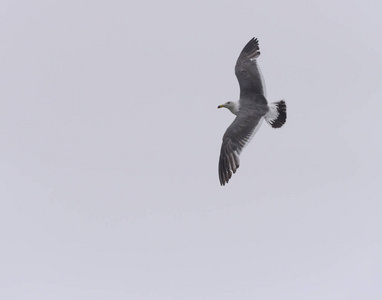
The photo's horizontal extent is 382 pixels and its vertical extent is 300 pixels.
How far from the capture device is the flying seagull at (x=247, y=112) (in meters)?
21.3

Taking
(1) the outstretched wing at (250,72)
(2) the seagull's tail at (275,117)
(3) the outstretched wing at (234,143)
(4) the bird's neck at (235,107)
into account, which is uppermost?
(1) the outstretched wing at (250,72)

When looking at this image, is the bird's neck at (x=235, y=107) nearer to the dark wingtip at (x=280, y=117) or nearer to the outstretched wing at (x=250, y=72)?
the outstretched wing at (x=250, y=72)

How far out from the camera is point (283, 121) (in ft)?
74.7

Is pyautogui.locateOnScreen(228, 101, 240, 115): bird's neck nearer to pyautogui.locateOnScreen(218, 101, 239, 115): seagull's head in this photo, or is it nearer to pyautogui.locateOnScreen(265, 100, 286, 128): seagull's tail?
pyautogui.locateOnScreen(218, 101, 239, 115): seagull's head

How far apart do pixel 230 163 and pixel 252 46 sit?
5.46m

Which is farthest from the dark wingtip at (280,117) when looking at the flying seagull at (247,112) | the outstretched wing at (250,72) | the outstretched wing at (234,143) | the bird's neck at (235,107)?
the bird's neck at (235,107)

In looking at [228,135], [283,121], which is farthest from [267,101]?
[228,135]

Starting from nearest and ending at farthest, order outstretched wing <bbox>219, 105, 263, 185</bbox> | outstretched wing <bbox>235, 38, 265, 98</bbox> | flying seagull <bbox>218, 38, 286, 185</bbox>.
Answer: outstretched wing <bbox>219, 105, 263, 185</bbox> → flying seagull <bbox>218, 38, 286, 185</bbox> → outstretched wing <bbox>235, 38, 265, 98</bbox>

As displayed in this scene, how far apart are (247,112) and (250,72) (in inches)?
82.7

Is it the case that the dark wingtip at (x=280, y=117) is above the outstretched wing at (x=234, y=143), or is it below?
above

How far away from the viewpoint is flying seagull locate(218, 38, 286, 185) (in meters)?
21.3

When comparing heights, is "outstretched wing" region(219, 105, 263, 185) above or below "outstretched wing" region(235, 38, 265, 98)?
below

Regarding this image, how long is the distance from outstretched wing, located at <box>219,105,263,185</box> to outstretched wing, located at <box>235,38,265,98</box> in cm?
177

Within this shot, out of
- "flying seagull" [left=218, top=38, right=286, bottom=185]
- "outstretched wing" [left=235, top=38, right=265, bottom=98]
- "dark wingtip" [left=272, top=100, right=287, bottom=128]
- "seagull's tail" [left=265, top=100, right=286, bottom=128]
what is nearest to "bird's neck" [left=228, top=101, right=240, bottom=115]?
"flying seagull" [left=218, top=38, right=286, bottom=185]
